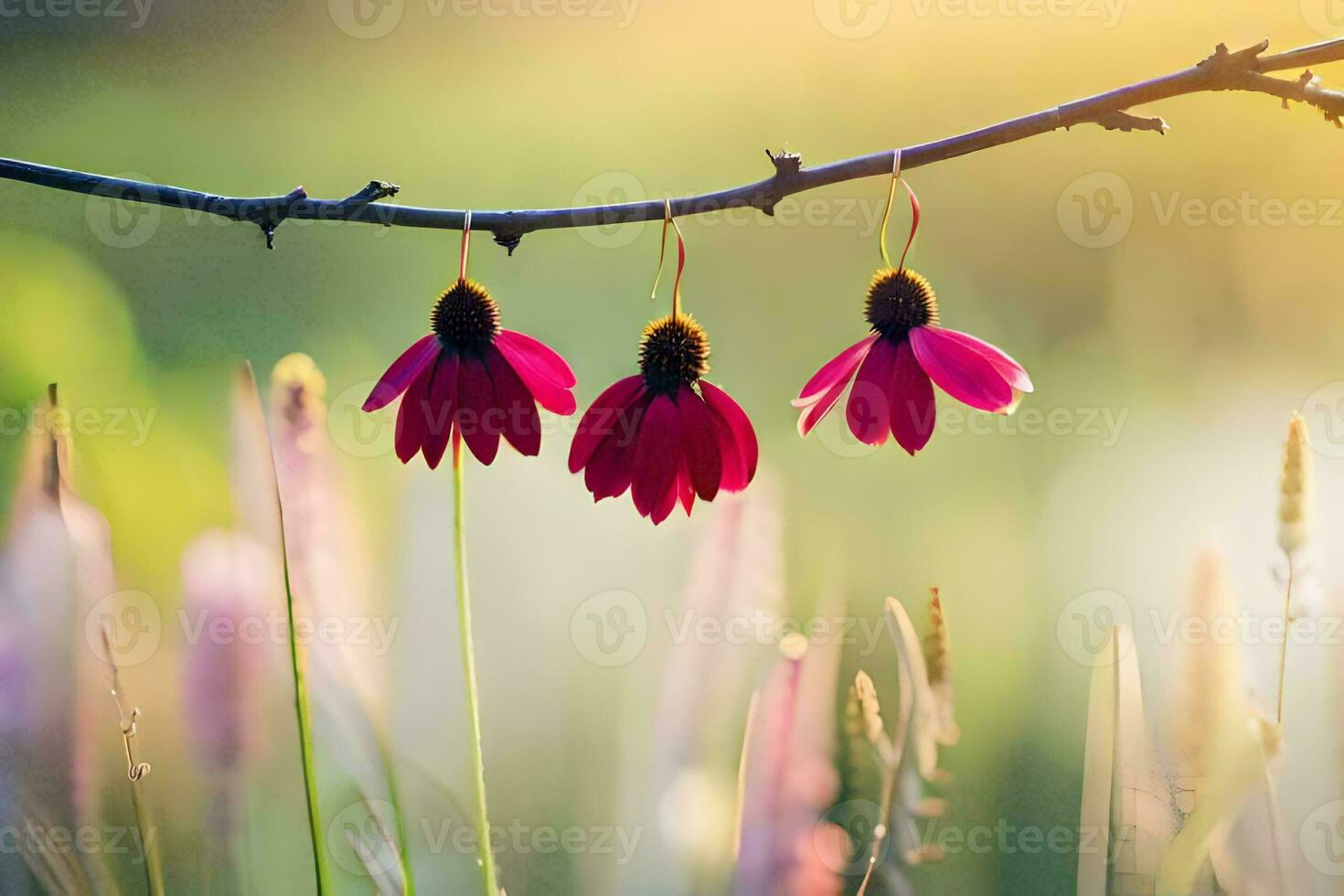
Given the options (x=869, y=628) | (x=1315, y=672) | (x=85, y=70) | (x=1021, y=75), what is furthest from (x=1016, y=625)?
(x=85, y=70)

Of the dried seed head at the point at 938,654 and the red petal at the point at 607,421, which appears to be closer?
the red petal at the point at 607,421

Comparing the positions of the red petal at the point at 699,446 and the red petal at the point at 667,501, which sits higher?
the red petal at the point at 699,446

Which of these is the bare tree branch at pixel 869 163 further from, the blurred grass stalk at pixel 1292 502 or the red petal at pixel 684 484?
the blurred grass stalk at pixel 1292 502

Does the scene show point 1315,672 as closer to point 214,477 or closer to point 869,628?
point 869,628

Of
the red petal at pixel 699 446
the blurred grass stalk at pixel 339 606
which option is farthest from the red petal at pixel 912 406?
the blurred grass stalk at pixel 339 606

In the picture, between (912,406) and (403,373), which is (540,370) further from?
(912,406)

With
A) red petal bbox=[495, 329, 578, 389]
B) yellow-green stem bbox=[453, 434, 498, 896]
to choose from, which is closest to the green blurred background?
yellow-green stem bbox=[453, 434, 498, 896]

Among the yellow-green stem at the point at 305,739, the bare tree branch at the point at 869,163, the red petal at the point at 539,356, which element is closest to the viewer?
the bare tree branch at the point at 869,163

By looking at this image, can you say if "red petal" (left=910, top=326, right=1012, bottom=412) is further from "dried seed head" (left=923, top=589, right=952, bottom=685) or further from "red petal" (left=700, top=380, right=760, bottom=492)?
"dried seed head" (left=923, top=589, right=952, bottom=685)
